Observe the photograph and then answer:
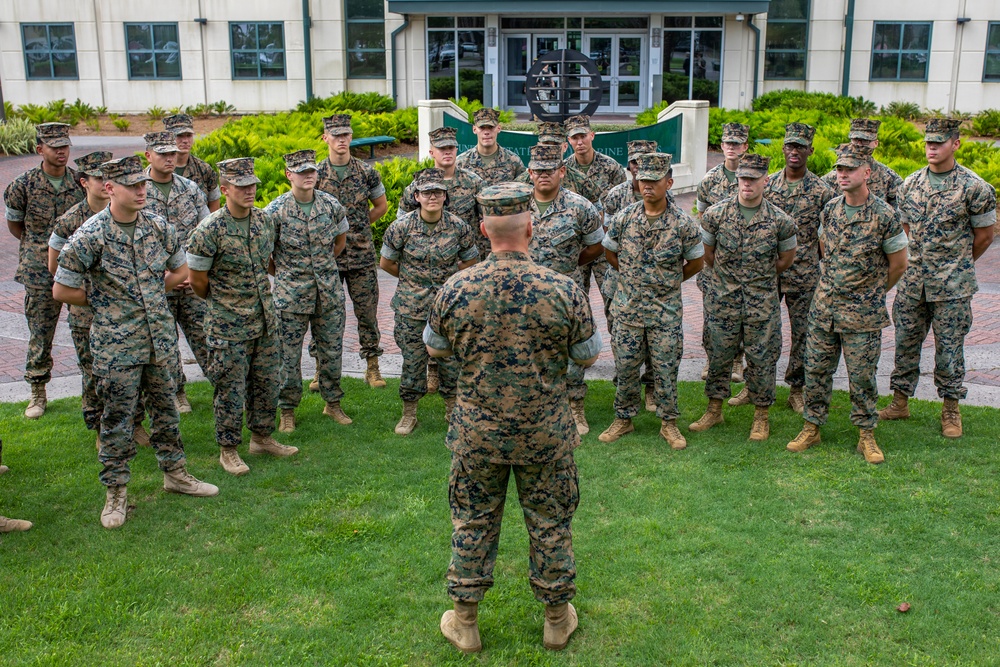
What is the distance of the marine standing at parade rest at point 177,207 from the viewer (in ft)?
24.9

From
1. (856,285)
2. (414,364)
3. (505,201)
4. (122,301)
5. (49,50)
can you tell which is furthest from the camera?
(49,50)

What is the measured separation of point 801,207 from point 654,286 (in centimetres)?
163

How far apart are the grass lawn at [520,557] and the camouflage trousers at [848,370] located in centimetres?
31

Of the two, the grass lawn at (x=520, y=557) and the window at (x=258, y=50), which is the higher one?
the window at (x=258, y=50)

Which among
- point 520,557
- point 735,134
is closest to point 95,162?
point 520,557

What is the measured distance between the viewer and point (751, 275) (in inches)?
282

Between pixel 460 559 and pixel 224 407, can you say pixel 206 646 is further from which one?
pixel 224 407

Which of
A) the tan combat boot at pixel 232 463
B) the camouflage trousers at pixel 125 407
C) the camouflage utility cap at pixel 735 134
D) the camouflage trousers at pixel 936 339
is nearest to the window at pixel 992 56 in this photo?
the camouflage utility cap at pixel 735 134

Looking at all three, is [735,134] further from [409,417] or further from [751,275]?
[409,417]

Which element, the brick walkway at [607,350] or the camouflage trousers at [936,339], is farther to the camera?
the brick walkway at [607,350]

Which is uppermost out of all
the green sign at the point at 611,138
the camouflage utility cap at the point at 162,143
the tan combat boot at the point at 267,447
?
the camouflage utility cap at the point at 162,143

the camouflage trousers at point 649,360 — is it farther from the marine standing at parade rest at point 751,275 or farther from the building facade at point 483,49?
the building facade at point 483,49

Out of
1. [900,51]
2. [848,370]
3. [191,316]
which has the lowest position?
[848,370]

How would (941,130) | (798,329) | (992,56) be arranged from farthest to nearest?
(992,56) < (798,329) < (941,130)
